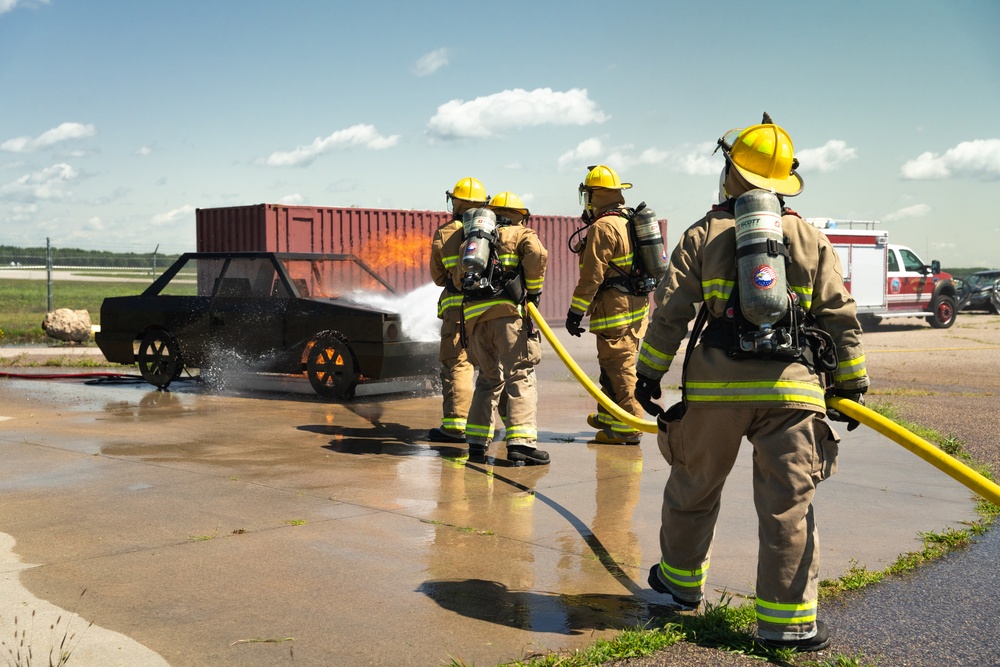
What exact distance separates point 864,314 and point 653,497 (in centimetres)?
2047

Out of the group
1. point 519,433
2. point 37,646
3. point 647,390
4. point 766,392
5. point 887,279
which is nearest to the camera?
point 37,646

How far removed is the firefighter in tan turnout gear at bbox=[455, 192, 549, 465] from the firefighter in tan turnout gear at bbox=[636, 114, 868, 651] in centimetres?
295

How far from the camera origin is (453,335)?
8.00 m

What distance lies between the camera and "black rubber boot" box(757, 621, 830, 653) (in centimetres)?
356

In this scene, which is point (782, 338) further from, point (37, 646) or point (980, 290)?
point (980, 290)

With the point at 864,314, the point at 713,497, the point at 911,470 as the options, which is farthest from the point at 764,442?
the point at 864,314

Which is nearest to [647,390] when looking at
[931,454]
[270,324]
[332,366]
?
[931,454]

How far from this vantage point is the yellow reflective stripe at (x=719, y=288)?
381 cm

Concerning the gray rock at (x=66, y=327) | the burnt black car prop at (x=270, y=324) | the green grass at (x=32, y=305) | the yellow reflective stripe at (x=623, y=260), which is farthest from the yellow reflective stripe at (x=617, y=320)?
the gray rock at (x=66, y=327)

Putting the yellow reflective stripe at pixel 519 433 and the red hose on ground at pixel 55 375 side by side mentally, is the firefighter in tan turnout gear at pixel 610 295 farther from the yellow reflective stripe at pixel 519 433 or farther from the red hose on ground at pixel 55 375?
the red hose on ground at pixel 55 375

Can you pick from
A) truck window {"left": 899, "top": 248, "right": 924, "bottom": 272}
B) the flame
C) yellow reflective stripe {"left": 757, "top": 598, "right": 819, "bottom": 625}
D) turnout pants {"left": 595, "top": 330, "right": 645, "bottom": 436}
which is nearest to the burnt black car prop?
turnout pants {"left": 595, "top": 330, "right": 645, "bottom": 436}

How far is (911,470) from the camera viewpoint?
696 cm

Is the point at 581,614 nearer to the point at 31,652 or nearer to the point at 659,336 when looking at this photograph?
the point at 659,336

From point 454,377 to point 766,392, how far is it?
4484mm
